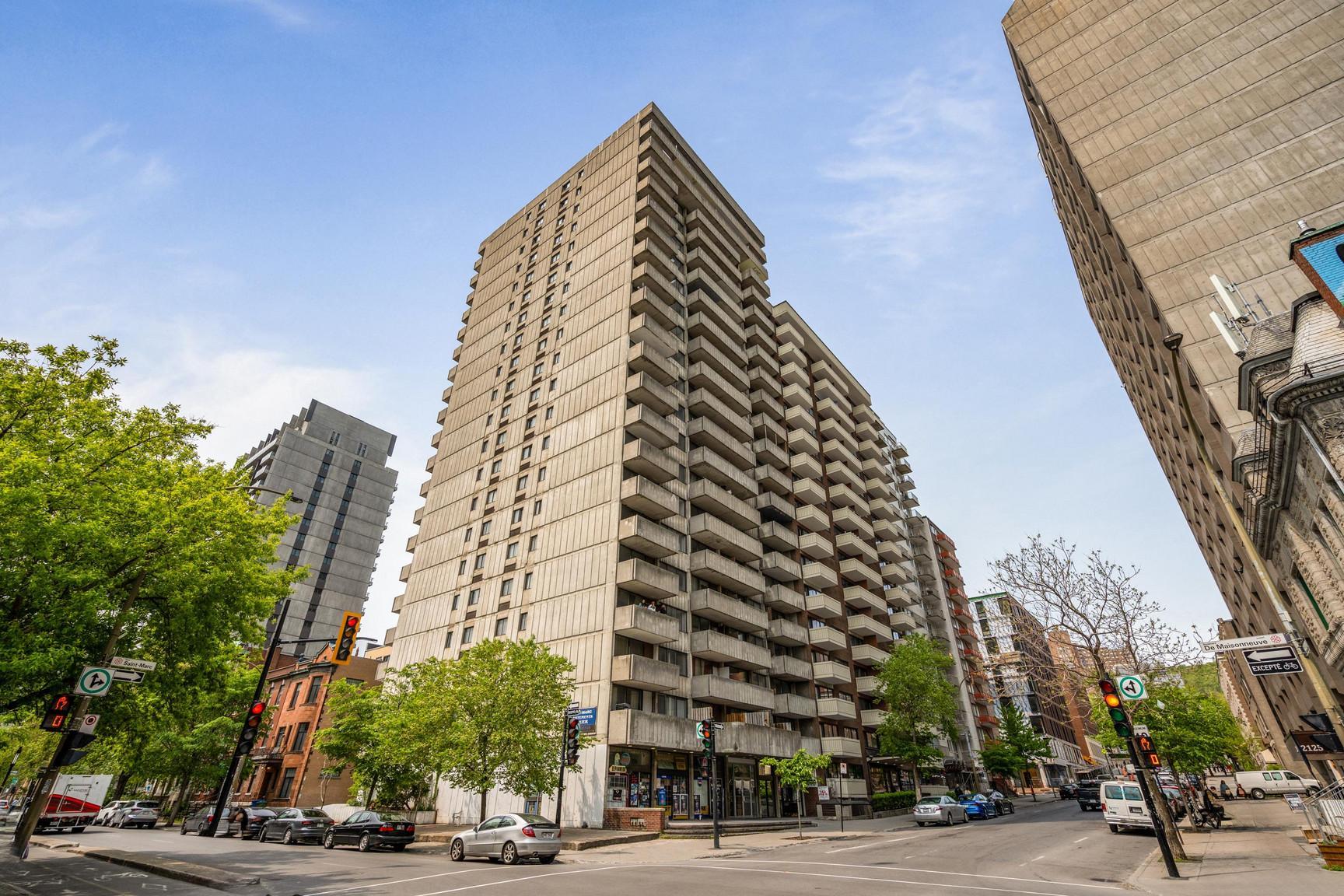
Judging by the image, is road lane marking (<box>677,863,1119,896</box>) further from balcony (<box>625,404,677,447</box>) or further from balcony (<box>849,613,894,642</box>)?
balcony (<box>849,613,894,642</box>)

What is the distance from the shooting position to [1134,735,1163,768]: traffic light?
55.5 ft

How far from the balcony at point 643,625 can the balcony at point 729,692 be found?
11.1ft

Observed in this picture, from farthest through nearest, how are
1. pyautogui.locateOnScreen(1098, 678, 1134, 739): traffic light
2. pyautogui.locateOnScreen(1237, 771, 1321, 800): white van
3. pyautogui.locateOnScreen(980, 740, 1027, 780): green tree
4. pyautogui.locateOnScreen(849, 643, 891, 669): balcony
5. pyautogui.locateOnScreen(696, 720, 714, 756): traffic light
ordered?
pyautogui.locateOnScreen(980, 740, 1027, 780): green tree
pyautogui.locateOnScreen(1237, 771, 1321, 800): white van
pyautogui.locateOnScreen(849, 643, 891, 669): balcony
pyautogui.locateOnScreen(696, 720, 714, 756): traffic light
pyautogui.locateOnScreen(1098, 678, 1134, 739): traffic light

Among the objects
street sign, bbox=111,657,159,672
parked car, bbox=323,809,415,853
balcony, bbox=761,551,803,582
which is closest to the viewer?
street sign, bbox=111,657,159,672

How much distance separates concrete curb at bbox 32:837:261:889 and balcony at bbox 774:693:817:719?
107ft

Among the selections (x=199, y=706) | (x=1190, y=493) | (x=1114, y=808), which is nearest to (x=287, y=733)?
(x=199, y=706)

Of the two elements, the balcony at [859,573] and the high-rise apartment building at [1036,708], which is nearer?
the balcony at [859,573]

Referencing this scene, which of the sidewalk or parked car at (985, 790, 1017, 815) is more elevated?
parked car at (985, 790, 1017, 815)

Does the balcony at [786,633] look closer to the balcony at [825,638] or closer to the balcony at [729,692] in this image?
the balcony at [825,638]

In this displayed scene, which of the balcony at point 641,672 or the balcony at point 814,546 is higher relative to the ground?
the balcony at point 814,546

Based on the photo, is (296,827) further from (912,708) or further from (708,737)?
(912,708)

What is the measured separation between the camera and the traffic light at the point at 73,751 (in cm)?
1420

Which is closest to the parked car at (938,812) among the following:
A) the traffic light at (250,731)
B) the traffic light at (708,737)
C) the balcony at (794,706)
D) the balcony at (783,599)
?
the balcony at (794,706)

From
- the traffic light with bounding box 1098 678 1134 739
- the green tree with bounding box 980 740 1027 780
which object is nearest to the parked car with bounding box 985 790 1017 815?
the green tree with bounding box 980 740 1027 780
